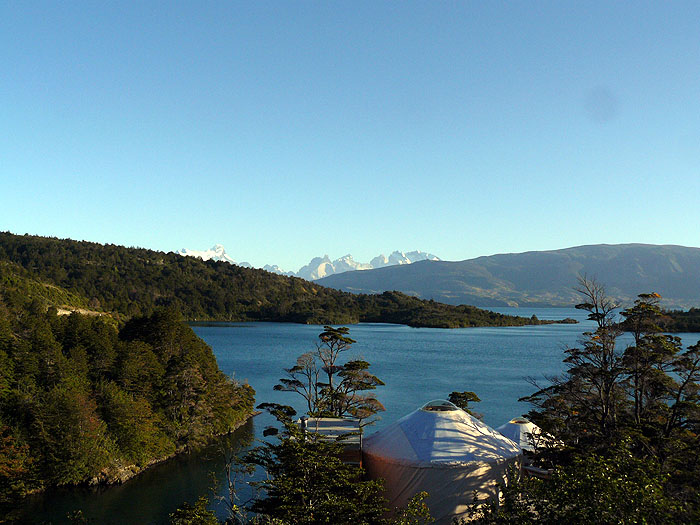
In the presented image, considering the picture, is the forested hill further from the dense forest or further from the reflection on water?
the reflection on water

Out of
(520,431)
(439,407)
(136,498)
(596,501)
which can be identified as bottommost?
(136,498)

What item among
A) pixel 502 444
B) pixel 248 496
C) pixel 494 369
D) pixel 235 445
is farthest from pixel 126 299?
pixel 502 444

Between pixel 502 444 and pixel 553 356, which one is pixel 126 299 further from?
pixel 502 444

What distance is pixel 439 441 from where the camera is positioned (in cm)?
1848

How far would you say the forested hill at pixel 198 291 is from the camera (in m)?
150

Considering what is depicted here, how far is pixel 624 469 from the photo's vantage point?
1199 centimetres

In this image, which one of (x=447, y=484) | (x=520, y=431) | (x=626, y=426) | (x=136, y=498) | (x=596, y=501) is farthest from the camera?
(x=136, y=498)

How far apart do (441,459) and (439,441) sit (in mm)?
802

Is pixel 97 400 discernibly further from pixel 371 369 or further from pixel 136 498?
pixel 371 369

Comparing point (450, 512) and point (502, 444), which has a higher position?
point (502, 444)

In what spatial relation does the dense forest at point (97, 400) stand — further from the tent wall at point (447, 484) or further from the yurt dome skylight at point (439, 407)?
the yurt dome skylight at point (439, 407)

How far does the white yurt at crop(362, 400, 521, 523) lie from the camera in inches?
691

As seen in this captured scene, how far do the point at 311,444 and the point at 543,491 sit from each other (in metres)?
6.65

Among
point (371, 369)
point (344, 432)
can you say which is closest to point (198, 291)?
point (371, 369)
